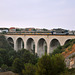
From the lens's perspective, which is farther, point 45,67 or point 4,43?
point 4,43

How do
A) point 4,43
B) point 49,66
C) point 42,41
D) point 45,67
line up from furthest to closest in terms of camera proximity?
point 4,43 → point 42,41 → point 49,66 → point 45,67

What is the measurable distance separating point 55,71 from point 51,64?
0.82m

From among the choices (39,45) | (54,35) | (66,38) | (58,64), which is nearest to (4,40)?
(39,45)

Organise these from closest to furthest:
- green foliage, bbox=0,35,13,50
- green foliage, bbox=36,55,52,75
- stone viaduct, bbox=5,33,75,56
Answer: green foliage, bbox=36,55,52,75
stone viaduct, bbox=5,33,75,56
green foliage, bbox=0,35,13,50

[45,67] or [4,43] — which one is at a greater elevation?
[45,67]

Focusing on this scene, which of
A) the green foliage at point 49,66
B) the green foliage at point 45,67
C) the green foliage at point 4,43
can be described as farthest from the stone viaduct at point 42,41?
the green foliage at point 45,67

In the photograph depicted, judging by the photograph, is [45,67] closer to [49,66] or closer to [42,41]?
[49,66]

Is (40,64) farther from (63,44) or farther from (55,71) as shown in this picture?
(63,44)

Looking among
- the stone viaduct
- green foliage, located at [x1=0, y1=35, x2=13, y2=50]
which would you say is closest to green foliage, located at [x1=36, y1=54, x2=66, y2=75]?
the stone viaduct

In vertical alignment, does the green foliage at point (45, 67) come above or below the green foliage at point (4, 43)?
above

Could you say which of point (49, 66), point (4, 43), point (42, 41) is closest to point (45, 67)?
point (49, 66)

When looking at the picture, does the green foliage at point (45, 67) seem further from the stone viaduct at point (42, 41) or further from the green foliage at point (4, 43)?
the green foliage at point (4, 43)

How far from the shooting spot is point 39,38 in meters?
36.1

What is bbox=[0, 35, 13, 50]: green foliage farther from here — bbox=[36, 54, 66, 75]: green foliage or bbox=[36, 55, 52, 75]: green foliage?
bbox=[36, 55, 52, 75]: green foliage
